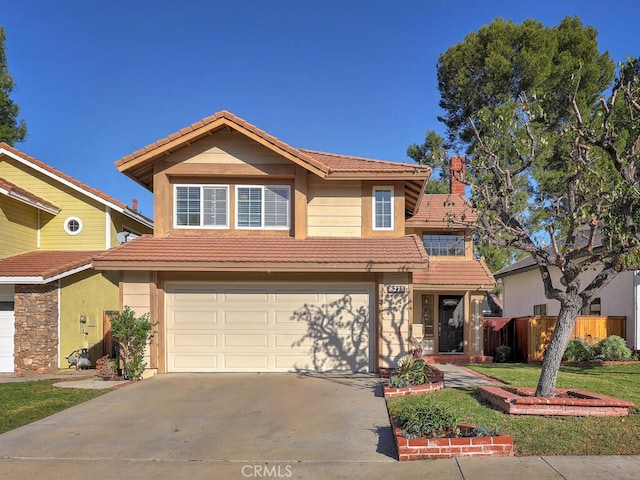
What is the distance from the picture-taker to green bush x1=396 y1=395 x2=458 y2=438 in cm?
653

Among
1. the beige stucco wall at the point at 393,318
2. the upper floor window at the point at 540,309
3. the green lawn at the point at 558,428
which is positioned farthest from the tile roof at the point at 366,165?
the upper floor window at the point at 540,309

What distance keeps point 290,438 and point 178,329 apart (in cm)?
639

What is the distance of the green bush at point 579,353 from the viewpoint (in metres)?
15.1

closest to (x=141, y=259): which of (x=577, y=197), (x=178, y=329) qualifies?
(x=178, y=329)

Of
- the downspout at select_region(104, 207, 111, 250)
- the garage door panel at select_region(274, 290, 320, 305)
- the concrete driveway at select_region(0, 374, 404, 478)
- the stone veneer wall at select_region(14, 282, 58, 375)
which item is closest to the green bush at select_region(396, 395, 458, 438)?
the concrete driveway at select_region(0, 374, 404, 478)

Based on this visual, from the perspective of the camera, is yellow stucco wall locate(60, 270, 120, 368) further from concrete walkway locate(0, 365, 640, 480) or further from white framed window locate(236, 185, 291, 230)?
concrete walkway locate(0, 365, 640, 480)

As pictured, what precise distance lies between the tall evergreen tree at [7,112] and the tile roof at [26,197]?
1000 centimetres

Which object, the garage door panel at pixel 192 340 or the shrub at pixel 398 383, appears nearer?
the shrub at pixel 398 383

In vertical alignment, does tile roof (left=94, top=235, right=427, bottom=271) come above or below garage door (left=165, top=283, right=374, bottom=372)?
above

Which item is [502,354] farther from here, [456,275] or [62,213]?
[62,213]

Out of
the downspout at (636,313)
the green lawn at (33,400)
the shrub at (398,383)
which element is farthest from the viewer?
the downspout at (636,313)

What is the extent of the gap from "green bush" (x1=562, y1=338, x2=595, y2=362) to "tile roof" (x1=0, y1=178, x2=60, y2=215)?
53.4ft

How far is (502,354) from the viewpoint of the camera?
18.6 meters

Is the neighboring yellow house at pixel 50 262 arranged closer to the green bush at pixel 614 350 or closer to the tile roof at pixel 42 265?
the tile roof at pixel 42 265
